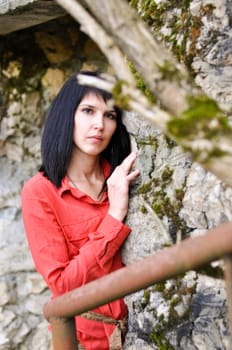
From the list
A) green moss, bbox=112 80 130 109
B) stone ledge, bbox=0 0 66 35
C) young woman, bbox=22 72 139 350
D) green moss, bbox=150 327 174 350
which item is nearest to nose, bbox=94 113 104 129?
young woman, bbox=22 72 139 350

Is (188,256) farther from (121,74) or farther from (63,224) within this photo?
(63,224)

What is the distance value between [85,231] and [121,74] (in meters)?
0.96

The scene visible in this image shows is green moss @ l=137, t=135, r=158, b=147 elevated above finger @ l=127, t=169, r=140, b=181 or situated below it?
above

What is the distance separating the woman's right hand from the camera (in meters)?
1.96

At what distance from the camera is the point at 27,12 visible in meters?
2.35

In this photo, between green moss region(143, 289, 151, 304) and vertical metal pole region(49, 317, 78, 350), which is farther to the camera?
green moss region(143, 289, 151, 304)

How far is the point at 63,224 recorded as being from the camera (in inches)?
78.4

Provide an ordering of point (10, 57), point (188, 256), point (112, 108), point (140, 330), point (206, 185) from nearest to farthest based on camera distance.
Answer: point (188, 256) < point (206, 185) < point (140, 330) < point (112, 108) < point (10, 57)

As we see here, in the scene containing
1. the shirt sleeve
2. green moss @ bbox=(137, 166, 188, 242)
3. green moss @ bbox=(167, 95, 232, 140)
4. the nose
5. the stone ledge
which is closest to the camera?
green moss @ bbox=(167, 95, 232, 140)

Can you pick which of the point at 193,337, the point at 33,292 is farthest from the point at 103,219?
the point at 33,292

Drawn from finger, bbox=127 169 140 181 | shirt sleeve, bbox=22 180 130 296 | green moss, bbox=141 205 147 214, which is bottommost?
shirt sleeve, bbox=22 180 130 296

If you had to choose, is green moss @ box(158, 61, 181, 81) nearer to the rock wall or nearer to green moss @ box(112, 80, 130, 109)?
green moss @ box(112, 80, 130, 109)

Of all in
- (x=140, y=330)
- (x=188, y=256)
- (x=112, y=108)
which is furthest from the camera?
(x=112, y=108)

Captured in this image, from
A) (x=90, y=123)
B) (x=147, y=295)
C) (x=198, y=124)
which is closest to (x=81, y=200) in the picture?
(x=90, y=123)
